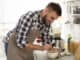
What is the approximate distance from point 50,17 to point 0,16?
0.36 m

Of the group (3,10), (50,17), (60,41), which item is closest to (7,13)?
(3,10)

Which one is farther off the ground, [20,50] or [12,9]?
[12,9]

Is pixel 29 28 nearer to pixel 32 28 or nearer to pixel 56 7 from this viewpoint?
pixel 32 28

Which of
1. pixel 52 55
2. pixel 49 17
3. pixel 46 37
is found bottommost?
pixel 52 55

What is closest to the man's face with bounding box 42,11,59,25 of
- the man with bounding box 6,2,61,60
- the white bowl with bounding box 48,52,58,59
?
the man with bounding box 6,2,61,60

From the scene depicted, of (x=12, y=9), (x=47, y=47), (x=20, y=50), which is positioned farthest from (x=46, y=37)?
(x=12, y=9)

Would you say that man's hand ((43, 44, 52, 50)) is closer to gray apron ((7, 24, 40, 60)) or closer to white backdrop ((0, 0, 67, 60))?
gray apron ((7, 24, 40, 60))

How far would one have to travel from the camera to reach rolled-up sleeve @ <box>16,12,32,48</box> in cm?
145

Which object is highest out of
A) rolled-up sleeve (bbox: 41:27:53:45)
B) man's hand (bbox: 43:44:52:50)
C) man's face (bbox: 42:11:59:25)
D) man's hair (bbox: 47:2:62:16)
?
man's hair (bbox: 47:2:62:16)

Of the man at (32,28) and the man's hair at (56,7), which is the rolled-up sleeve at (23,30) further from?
the man's hair at (56,7)

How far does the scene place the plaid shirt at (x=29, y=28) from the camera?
1.45 meters

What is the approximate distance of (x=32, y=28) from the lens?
4.78ft

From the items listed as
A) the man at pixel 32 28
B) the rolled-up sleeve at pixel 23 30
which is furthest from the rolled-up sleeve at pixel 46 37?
the rolled-up sleeve at pixel 23 30

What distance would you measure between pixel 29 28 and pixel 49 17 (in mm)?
156
